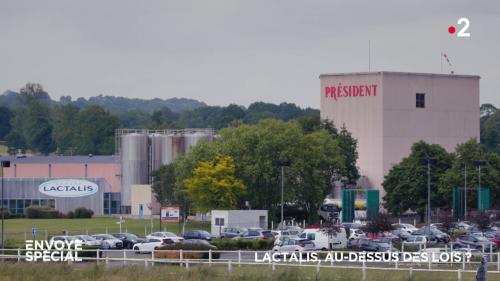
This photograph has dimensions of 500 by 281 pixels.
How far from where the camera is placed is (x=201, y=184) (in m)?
98.8

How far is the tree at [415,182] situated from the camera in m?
112

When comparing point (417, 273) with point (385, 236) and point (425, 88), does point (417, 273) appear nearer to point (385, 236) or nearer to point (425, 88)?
point (385, 236)

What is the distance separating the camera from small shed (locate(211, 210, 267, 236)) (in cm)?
8994

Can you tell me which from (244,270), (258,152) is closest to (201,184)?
(258,152)

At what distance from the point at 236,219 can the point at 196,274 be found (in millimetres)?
40114

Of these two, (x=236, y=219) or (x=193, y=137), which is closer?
(x=236, y=219)

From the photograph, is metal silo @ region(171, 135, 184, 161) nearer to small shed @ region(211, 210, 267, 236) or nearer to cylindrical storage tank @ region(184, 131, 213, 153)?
cylindrical storage tank @ region(184, 131, 213, 153)

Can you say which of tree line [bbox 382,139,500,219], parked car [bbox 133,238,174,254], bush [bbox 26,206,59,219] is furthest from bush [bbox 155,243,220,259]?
bush [bbox 26,206,59,219]

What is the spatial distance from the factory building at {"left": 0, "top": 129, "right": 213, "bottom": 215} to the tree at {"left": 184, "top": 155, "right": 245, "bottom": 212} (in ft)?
66.3

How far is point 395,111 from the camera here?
137 m

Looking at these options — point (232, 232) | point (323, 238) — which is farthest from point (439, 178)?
point (323, 238)

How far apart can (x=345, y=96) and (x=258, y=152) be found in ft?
134

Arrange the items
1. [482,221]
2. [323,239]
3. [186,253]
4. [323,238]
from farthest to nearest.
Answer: [482,221]
[323,238]
[323,239]
[186,253]

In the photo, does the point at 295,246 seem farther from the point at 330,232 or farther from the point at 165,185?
the point at 165,185
